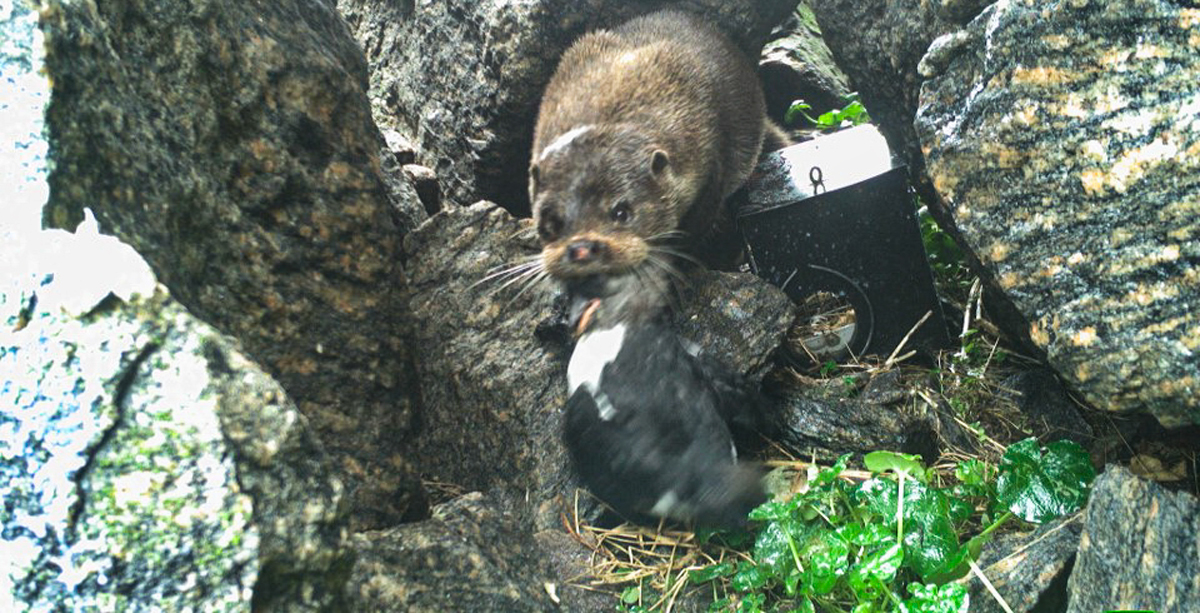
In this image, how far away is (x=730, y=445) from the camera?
120 inches

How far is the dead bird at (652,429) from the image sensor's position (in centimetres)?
292

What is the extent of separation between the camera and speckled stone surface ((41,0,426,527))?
2049 mm

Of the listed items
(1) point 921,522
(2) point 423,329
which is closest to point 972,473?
(1) point 921,522

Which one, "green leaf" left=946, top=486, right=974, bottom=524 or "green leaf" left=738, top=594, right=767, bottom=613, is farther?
"green leaf" left=946, top=486, right=974, bottom=524

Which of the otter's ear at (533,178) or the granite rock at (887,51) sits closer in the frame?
the granite rock at (887,51)

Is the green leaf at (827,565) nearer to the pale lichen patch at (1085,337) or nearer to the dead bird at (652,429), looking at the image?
the dead bird at (652,429)

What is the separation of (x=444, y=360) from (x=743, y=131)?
2.26m

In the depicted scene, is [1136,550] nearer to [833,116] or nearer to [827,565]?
[827,565]

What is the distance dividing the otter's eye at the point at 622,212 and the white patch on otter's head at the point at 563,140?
39 centimetres

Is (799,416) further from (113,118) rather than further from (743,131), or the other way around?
(113,118)

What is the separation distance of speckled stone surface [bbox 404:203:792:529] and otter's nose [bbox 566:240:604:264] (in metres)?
0.20

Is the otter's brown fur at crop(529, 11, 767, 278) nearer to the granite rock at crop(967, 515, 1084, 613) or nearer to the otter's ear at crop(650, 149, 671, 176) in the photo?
the otter's ear at crop(650, 149, 671, 176)

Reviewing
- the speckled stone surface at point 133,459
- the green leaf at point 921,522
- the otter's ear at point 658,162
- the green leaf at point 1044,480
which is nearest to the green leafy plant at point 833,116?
the otter's ear at point 658,162

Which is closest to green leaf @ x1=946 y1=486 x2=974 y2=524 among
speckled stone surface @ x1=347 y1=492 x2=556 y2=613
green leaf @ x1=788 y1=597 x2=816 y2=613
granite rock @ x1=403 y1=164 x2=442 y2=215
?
green leaf @ x1=788 y1=597 x2=816 y2=613
